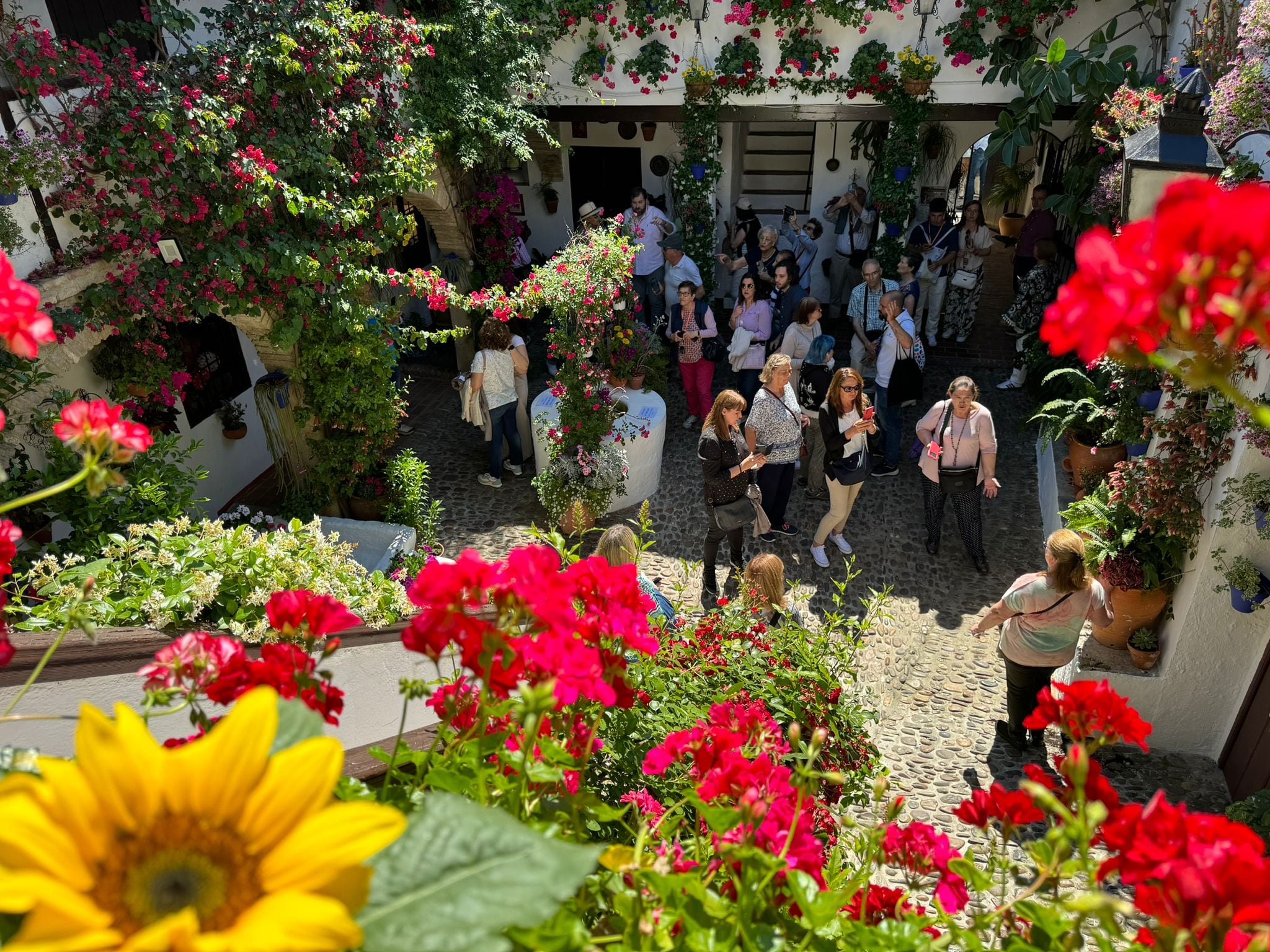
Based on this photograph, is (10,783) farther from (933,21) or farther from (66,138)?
(933,21)

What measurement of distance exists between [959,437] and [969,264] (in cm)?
455

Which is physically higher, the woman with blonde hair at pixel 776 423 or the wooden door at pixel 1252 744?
the woman with blonde hair at pixel 776 423

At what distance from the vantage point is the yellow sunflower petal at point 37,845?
0.70m

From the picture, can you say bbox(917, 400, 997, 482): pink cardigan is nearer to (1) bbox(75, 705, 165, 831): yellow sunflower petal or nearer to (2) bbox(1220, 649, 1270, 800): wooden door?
(2) bbox(1220, 649, 1270, 800): wooden door

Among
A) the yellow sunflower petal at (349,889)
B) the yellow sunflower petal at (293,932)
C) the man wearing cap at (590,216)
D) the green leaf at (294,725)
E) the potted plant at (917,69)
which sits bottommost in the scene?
the man wearing cap at (590,216)

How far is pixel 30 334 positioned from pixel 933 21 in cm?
1014

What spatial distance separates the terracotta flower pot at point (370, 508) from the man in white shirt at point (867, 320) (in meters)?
4.78

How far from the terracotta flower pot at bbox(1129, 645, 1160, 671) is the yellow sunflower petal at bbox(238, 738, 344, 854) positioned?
566 centimetres

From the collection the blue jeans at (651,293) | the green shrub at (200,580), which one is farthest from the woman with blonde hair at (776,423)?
the blue jeans at (651,293)

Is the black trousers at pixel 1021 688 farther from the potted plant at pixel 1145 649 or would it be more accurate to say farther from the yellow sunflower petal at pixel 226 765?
the yellow sunflower petal at pixel 226 765

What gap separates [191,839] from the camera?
2.57 ft

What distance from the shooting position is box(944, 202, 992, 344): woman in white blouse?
10172 mm

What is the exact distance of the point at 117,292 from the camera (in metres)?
5.55

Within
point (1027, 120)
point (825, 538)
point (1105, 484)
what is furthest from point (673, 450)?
point (1027, 120)
